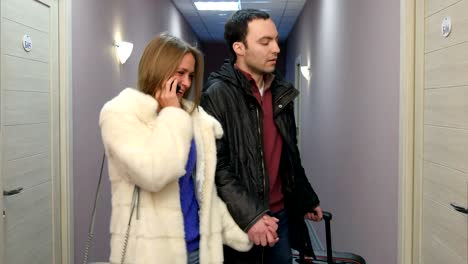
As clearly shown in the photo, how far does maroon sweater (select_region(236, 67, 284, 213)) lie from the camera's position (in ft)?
6.07

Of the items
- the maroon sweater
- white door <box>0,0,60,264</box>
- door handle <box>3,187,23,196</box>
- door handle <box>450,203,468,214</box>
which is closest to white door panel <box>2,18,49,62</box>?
white door <box>0,0,60,264</box>

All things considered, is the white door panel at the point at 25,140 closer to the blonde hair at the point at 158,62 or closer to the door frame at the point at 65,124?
the door frame at the point at 65,124

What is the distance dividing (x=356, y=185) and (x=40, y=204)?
6.11ft

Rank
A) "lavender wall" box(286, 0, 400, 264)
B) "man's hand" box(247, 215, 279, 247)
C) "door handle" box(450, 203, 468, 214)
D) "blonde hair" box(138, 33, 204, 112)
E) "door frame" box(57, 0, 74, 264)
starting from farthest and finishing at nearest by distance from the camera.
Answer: "door frame" box(57, 0, 74, 264) < "lavender wall" box(286, 0, 400, 264) < "door handle" box(450, 203, 468, 214) < "man's hand" box(247, 215, 279, 247) < "blonde hair" box(138, 33, 204, 112)

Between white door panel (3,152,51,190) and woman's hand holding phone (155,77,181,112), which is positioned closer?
woman's hand holding phone (155,77,181,112)

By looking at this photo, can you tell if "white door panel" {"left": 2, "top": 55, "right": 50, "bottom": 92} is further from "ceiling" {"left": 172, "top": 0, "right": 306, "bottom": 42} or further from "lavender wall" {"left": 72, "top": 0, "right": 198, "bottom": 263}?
"ceiling" {"left": 172, "top": 0, "right": 306, "bottom": 42}

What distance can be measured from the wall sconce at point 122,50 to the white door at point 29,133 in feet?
4.00

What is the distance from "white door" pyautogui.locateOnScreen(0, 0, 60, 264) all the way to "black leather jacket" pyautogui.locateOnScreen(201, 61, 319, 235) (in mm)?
1065

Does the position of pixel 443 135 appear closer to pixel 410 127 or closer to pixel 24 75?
pixel 410 127

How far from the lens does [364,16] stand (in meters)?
3.18

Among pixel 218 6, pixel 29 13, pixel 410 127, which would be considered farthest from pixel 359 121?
pixel 218 6

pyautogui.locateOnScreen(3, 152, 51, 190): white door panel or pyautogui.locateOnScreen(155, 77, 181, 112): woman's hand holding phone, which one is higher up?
pyautogui.locateOnScreen(155, 77, 181, 112): woman's hand holding phone

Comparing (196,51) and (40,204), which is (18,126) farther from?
(196,51)

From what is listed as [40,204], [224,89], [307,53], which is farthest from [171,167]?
[307,53]
